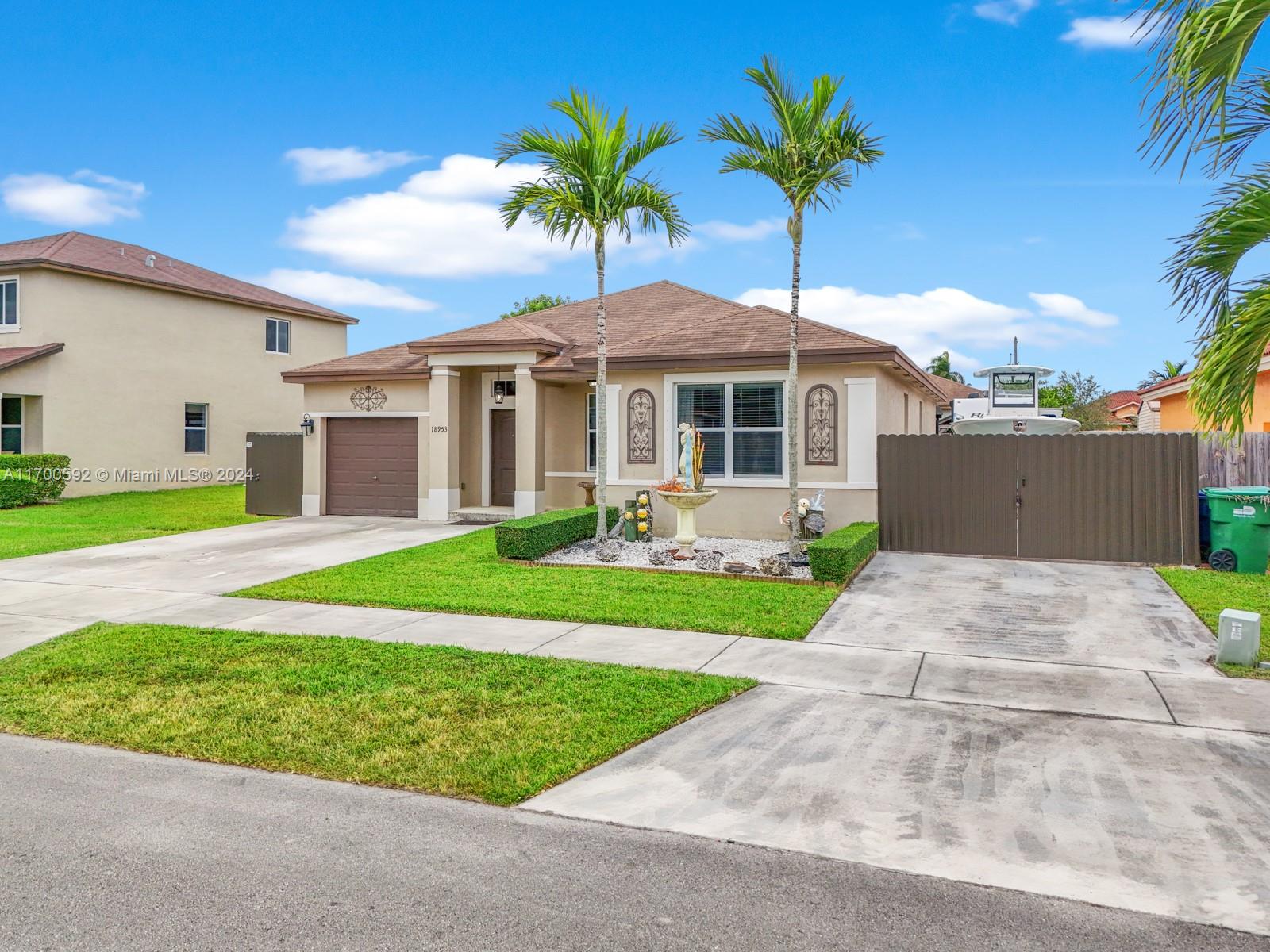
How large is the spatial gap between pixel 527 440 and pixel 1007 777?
13216mm

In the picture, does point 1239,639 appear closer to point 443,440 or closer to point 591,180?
point 591,180

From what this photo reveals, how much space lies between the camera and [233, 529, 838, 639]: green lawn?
9031mm

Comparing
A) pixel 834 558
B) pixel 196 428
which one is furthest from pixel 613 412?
pixel 196 428

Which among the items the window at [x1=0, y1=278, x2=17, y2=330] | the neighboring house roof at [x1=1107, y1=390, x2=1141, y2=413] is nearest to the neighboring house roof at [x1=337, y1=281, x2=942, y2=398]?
the window at [x1=0, y1=278, x2=17, y2=330]

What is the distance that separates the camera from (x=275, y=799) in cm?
458

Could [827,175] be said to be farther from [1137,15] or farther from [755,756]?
[755,756]

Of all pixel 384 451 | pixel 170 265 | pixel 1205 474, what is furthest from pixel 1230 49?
pixel 170 265

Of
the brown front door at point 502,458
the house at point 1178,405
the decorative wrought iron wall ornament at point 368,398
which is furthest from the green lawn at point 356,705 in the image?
the house at point 1178,405

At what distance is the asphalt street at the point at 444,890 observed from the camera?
129 inches

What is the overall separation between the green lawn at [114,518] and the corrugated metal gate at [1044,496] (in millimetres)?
13603

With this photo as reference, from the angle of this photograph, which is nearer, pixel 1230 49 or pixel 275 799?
pixel 275 799

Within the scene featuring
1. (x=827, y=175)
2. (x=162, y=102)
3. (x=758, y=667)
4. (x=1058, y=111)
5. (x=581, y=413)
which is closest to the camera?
(x=758, y=667)

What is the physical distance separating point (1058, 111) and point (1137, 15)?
1347 centimetres

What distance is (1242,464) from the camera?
14.1 m
